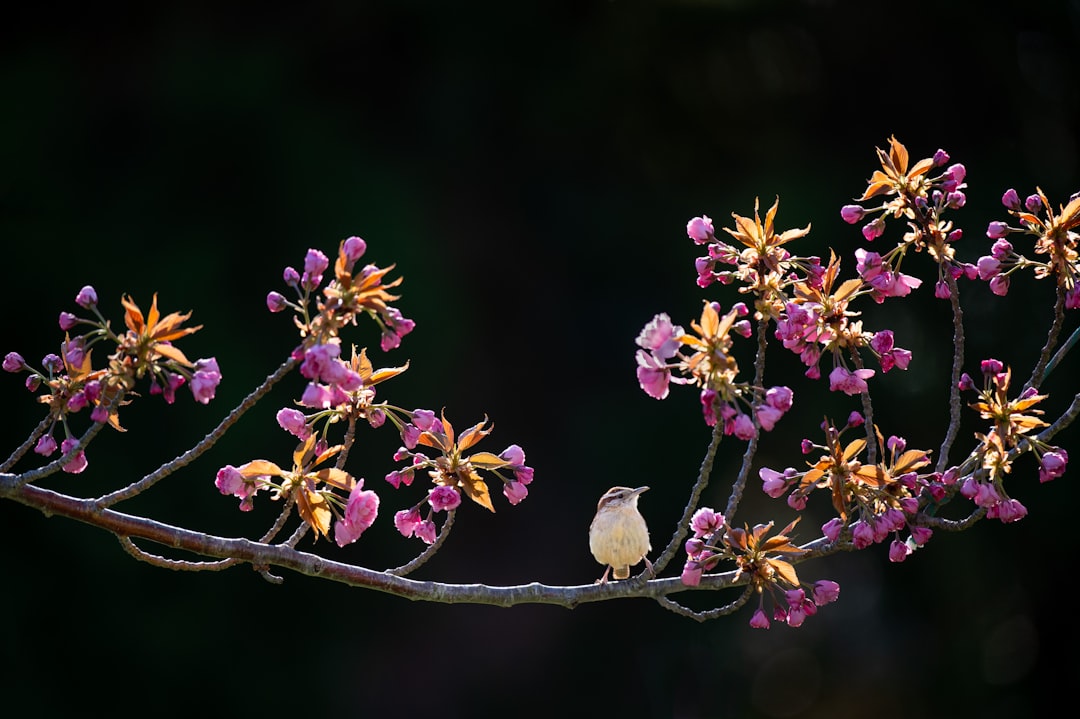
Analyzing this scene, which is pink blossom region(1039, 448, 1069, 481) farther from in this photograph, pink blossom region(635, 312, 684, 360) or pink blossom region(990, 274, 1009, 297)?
pink blossom region(635, 312, 684, 360)

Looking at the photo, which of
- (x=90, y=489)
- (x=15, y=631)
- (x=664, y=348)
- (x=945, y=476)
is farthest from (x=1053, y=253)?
(x=15, y=631)

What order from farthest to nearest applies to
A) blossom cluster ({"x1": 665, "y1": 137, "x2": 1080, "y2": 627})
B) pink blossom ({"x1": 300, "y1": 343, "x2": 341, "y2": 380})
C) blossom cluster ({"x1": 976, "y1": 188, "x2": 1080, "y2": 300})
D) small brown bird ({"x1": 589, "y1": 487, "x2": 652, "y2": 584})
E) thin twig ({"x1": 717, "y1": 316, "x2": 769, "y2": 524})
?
small brown bird ({"x1": 589, "y1": 487, "x2": 652, "y2": 584}) < blossom cluster ({"x1": 976, "y1": 188, "x2": 1080, "y2": 300}) < blossom cluster ({"x1": 665, "y1": 137, "x2": 1080, "y2": 627}) < thin twig ({"x1": 717, "y1": 316, "x2": 769, "y2": 524}) < pink blossom ({"x1": 300, "y1": 343, "x2": 341, "y2": 380})

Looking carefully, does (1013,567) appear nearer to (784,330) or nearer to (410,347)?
(410,347)

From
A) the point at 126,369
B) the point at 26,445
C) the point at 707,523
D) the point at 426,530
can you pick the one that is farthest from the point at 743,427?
the point at 26,445

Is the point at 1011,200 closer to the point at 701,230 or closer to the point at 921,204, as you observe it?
the point at 921,204

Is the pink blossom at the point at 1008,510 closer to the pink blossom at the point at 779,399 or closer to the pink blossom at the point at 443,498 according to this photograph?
the pink blossom at the point at 779,399

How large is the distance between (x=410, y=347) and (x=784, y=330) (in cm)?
328

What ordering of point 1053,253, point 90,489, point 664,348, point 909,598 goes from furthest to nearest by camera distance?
point 909,598, point 90,489, point 1053,253, point 664,348

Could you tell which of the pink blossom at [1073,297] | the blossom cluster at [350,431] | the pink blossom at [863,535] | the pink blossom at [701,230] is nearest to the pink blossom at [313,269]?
the blossom cluster at [350,431]

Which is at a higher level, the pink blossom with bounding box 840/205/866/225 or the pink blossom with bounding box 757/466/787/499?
the pink blossom with bounding box 840/205/866/225

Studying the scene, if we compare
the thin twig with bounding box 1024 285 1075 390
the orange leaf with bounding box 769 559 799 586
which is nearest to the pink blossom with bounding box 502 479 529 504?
the orange leaf with bounding box 769 559 799 586

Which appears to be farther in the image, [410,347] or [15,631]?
[410,347]

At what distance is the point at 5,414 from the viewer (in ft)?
13.6

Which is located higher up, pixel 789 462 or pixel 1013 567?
pixel 789 462
